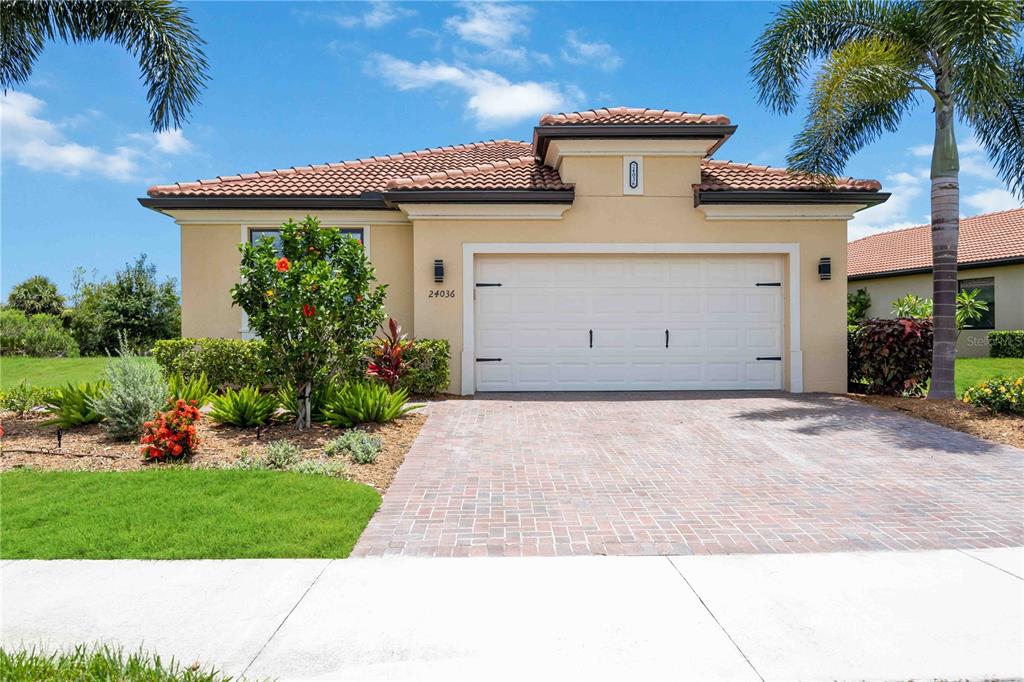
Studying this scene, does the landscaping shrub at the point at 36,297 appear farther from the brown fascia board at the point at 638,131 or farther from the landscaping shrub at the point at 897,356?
the landscaping shrub at the point at 897,356

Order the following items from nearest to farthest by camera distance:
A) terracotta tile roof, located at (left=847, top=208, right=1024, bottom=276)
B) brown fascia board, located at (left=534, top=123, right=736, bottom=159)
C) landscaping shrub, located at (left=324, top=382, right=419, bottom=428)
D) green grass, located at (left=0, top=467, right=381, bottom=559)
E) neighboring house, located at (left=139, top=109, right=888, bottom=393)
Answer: green grass, located at (left=0, top=467, right=381, bottom=559), landscaping shrub, located at (left=324, top=382, right=419, bottom=428), brown fascia board, located at (left=534, top=123, right=736, bottom=159), neighboring house, located at (left=139, top=109, right=888, bottom=393), terracotta tile roof, located at (left=847, top=208, right=1024, bottom=276)

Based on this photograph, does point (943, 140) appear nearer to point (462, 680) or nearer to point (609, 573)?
point (609, 573)

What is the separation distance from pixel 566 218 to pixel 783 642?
9.60 meters

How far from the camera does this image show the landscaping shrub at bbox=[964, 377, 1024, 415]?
365 inches

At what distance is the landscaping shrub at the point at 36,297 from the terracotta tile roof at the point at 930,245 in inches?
1475

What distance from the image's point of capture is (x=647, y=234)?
39.5 feet

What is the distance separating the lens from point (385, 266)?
12.8 m

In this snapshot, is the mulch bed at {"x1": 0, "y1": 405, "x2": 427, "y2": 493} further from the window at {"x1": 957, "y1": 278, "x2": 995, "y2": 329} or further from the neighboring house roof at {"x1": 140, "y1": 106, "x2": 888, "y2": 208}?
the window at {"x1": 957, "y1": 278, "x2": 995, "y2": 329}

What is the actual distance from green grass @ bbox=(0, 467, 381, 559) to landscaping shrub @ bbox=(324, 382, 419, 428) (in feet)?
7.31

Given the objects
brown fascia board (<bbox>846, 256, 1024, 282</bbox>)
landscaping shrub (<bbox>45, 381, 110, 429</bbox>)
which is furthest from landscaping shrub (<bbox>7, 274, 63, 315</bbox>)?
brown fascia board (<bbox>846, 256, 1024, 282</bbox>)

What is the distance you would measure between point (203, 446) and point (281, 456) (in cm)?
150

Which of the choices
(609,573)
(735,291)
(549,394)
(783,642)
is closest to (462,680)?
(609,573)

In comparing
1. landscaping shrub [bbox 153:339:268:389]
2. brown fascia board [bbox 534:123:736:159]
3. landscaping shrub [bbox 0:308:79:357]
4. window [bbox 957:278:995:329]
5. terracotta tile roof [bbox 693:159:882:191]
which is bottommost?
landscaping shrub [bbox 153:339:268:389]

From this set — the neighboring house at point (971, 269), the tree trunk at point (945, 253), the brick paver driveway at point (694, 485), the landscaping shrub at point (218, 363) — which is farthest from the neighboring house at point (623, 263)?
the neighboring house at point (971, 269)
